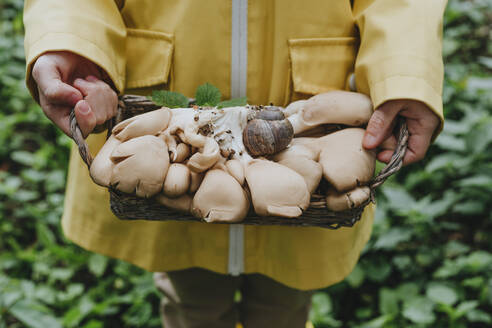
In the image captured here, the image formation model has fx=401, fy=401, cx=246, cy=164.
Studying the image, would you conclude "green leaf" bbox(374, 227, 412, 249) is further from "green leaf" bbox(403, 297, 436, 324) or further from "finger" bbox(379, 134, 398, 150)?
"finger" bbox(379, 134, 398, 150)

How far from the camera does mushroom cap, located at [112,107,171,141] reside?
102 centimetres

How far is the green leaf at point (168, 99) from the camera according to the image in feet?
3.72

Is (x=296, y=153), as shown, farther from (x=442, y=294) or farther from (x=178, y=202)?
(x=442, y=294)

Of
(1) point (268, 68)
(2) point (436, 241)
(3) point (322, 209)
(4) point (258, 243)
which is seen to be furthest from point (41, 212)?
(2) point (436, 241)

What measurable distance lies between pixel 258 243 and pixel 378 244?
95cm

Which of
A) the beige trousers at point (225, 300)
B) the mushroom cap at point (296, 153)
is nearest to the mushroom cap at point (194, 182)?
the mushroom cap at point (296, 153)

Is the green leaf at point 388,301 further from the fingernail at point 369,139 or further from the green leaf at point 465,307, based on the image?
the fingernail at point 369,139

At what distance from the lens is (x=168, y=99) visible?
1144 millimetres

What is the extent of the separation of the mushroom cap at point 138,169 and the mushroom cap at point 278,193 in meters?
0.22

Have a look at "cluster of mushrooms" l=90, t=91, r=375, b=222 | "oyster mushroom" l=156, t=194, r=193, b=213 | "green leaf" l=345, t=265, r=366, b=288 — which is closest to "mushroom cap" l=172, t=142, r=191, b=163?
"cluster of mushrooms" l=90, t=91, r=375, b=222

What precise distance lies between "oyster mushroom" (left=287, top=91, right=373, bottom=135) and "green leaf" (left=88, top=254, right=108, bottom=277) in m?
1.57

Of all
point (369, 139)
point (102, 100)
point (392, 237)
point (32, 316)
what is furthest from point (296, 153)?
point (32, 316)

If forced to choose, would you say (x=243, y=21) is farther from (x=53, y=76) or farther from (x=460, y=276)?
(x=460, y=276)

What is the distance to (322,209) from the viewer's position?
3.28 feet
